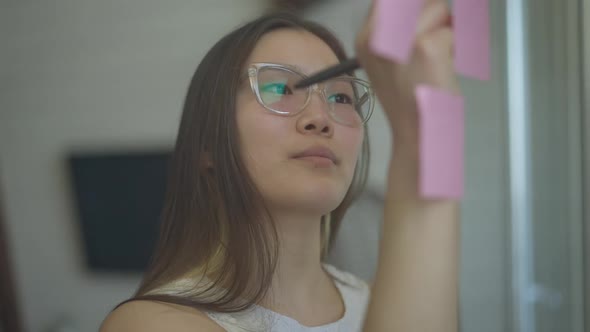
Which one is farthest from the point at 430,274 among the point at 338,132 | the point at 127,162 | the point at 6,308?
the point at 6,308

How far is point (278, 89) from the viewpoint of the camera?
1.56 feet

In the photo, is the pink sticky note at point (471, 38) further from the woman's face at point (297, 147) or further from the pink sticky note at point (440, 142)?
the woman's face at point (297, 147)

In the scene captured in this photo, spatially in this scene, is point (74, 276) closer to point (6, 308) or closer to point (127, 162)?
point (6, 308)


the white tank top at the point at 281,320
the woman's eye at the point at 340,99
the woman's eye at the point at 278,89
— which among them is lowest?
the white tank top at the point at 281,320

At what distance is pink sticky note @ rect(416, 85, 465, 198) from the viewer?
28 centimetres

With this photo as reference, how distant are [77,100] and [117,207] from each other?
0.34m

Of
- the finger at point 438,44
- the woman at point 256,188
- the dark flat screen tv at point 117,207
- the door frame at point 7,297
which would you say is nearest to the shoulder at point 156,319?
the woman at point 256,188

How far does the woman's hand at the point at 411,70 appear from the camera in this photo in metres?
0.29

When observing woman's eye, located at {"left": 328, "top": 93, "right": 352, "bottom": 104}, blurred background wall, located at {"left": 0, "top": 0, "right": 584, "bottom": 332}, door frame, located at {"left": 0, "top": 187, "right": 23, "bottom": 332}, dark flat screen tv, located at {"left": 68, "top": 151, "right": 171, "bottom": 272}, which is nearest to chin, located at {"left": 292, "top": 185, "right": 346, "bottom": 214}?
woman's eye, located at {"left": 328, "top": 93, "right": 352, "bottom": 104}

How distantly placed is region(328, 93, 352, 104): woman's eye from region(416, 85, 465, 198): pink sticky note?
0.21m

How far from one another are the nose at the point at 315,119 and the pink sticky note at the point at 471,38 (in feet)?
0.57

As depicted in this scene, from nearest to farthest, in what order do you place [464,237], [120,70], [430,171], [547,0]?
[430,171]
[547,0]
[464,237]
[120,70]

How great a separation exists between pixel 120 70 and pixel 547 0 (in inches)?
43.7

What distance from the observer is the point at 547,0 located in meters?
0.43
